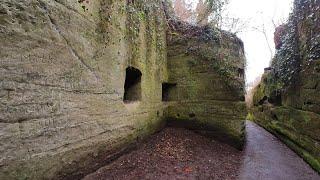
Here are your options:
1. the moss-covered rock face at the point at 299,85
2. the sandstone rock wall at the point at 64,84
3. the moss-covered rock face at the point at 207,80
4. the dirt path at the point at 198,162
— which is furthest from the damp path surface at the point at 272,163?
the sandstone rock wall at the point at 64,84

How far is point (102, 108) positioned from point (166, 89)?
13.0 ft

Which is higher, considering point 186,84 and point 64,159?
point 186,84

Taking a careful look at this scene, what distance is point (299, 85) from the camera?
7.30m

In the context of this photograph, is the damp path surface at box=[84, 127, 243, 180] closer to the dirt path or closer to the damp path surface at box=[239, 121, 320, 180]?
the dirt path

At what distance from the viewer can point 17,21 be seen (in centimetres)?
292

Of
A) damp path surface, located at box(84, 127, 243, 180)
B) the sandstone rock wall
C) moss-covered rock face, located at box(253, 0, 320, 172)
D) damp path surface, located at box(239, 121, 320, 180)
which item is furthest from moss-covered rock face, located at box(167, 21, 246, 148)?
the sandstone rock wall

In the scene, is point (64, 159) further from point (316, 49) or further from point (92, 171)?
point (316, 49)

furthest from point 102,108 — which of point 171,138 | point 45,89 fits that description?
point 171,138

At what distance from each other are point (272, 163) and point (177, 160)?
2525 mm

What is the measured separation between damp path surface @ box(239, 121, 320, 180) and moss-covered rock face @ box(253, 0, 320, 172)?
24cm

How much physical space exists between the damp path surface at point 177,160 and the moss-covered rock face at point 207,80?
50 cm

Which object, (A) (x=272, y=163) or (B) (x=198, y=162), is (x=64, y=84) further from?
(A) (x=272, y=163)

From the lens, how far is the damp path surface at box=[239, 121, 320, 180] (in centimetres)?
537

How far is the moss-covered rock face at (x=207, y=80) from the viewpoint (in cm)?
718
